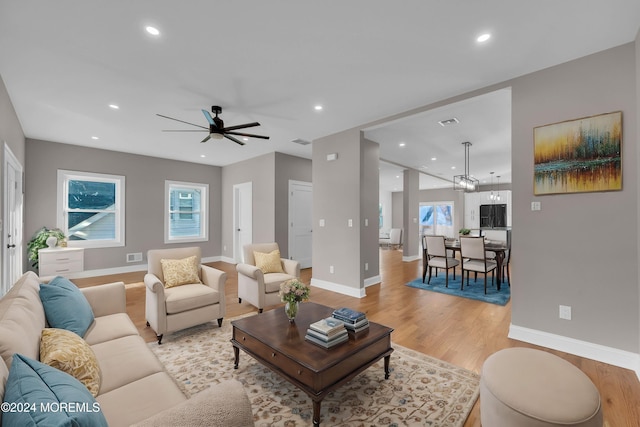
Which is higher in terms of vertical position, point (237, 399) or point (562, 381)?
point (237, 399)

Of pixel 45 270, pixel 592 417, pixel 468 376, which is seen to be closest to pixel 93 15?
pixel 592 417

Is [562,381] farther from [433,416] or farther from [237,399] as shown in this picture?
[237,399]

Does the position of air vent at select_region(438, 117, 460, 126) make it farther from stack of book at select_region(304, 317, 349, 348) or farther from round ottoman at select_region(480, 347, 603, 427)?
stack of book at select_region(304, 317, 349, 348)

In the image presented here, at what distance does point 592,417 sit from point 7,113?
5.91m

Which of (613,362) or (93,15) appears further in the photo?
(613,362)

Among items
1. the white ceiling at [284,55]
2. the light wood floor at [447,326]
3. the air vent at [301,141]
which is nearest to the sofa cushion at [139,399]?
the light wood floor at [447,326]

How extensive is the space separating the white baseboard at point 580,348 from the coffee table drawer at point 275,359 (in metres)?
2.47

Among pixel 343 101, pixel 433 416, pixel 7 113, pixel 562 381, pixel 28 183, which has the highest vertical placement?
pixel 343 101

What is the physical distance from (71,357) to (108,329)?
970 millimetres

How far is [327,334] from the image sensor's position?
1.97 m

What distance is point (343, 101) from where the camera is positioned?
143 inches

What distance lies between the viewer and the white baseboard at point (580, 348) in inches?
93.7

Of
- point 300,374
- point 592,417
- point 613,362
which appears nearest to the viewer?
point 592,417

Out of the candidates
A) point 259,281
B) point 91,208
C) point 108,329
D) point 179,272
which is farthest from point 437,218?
point 108,329
